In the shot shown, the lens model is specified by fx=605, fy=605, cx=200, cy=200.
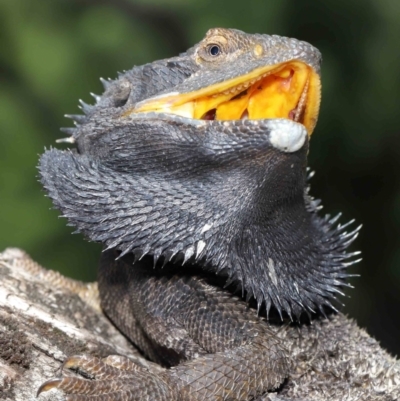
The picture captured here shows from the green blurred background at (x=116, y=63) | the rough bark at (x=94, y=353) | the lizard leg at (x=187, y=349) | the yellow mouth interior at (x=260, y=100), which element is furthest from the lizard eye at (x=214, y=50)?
the green blurred background at (x=116, y=63)

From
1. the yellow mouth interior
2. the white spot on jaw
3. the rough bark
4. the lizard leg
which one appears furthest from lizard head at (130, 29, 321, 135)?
the rough bark

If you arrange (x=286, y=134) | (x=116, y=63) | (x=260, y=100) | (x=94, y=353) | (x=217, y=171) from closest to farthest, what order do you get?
(x=286, y=134), (x=217, y=171), (x=260, y=100), (x=94, y=353), (x=116, y=63)

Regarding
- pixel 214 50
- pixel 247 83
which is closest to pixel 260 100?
pixel 247 83

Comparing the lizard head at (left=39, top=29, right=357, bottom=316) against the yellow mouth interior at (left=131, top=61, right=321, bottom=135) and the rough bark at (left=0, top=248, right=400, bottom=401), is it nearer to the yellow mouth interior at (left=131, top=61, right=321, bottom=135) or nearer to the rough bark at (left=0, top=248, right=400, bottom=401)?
the yellow mouth interior at (left=131, top=61, right=321, bottom=135)

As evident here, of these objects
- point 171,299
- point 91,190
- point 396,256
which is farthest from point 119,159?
point 396,256

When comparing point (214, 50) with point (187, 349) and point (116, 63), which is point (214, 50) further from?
point (116, 63)

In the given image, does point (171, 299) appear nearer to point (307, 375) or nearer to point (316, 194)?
point (307, 375)

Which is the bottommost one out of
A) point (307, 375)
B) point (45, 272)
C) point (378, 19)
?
point (307, 375)
